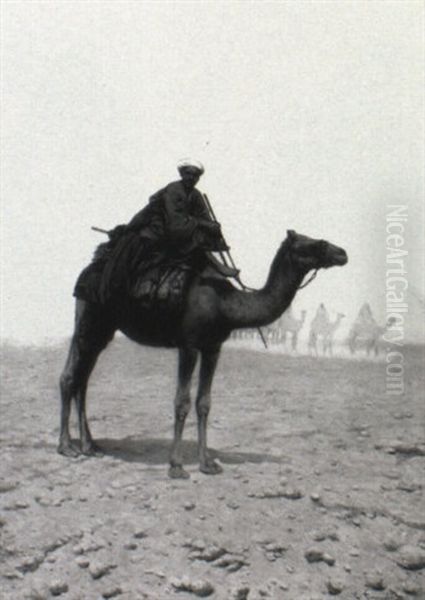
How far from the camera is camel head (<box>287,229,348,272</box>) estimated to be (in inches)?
255

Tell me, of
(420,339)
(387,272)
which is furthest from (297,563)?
(420,339)

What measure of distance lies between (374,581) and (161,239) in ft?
10.2

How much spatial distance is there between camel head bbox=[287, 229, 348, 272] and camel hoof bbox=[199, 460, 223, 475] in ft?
5.94

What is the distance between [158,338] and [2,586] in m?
2.33

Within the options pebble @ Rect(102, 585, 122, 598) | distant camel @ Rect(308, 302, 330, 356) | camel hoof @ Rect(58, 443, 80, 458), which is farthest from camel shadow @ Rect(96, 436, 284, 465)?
distant camel @ Rect(308, 302, 330, 356)

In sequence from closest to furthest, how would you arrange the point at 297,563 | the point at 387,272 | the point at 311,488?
the point at 297,563 → the point at 311,488 → the point at 387,272

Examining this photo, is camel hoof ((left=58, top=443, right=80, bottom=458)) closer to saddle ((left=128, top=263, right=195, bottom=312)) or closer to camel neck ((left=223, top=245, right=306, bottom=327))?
saddle ((left=128, top=263, right=195, bottom=312))

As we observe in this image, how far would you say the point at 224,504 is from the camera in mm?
6336

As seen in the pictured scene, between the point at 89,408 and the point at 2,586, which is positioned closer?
the point at 2,586

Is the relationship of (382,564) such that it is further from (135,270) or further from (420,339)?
(420,339)

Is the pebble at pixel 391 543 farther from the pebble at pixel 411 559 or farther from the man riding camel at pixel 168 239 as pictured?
the man riding camel at pixel 168 239

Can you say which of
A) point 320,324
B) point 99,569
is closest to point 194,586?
point 99,569

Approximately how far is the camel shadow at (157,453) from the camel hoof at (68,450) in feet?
0.91

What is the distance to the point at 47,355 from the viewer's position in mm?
12305
